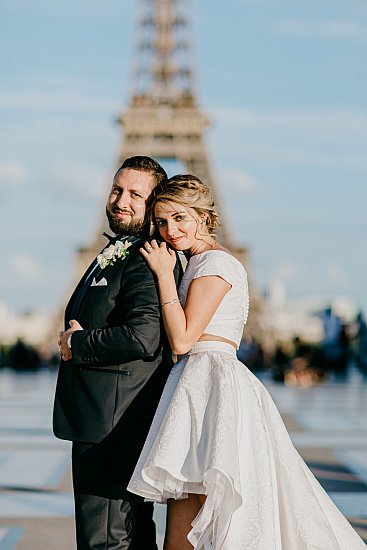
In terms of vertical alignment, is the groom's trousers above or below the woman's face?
below

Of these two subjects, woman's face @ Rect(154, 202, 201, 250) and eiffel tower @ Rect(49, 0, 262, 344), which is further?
eiffel tower @ Rect(49, 0, 262, 344)

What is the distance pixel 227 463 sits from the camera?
2.98 meters

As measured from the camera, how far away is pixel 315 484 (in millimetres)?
3301

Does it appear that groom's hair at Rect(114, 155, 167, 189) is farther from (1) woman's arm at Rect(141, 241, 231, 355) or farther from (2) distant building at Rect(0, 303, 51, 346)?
(2) distant building at Rect(0, 303, 51, 346)

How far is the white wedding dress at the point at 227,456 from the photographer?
3016 mm

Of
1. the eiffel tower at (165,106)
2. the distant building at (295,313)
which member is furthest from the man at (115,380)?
the distant building at (295,313)

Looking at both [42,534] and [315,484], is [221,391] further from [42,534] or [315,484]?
[42,534]

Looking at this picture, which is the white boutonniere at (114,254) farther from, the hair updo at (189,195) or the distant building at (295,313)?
the distant building at (295,313)

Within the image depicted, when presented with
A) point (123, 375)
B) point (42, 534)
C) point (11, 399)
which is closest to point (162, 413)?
point (123, 375)

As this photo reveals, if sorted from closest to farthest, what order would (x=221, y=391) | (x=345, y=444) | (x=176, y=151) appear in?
1. (x=221, y=391)
2. (x=345, y=444)
3. (x=176, y=151)

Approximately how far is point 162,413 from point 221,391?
0.20 metres

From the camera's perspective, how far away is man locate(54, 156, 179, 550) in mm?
3168

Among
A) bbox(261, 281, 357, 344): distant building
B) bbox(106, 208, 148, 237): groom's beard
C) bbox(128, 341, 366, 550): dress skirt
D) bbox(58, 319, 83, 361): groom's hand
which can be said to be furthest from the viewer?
bbox(261, 281, 357, 344): distant building

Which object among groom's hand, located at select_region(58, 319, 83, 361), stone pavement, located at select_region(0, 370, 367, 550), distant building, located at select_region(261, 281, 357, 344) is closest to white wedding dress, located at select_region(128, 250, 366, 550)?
groom's hand, located at select_region(58, 319, 83, 361)
